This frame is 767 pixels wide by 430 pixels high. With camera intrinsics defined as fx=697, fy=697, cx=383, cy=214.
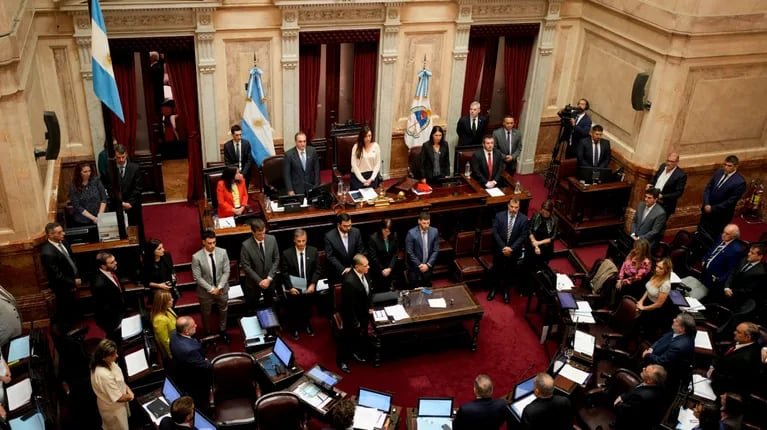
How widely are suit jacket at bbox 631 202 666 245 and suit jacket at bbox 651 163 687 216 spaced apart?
0.64 m

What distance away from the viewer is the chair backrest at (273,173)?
10305 mm

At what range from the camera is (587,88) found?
1198cm

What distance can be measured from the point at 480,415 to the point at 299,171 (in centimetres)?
490

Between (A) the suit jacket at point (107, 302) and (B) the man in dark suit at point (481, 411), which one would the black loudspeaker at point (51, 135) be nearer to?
(A) the suit jacket at point (107, 302)

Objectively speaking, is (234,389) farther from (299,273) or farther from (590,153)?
(590,153)

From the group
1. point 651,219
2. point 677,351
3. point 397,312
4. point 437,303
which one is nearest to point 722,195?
point 651,219

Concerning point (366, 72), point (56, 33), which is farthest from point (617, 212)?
point (56, 33)

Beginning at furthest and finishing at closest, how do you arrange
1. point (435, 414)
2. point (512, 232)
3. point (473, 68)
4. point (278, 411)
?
1. point (473, 68)
2. point (512, 232)
3. point (435, 414)
4. point (278, 411)

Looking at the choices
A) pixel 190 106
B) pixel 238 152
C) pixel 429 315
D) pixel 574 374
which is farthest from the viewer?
pixel 190 106

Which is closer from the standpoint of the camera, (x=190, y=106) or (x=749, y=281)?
(x=749, y=281)

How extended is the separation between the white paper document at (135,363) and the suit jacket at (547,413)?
3842 mm

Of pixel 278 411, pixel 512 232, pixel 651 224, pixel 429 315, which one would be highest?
pixel 651 224

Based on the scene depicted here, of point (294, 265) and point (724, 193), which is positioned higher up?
point (724, 193)

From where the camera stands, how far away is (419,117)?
38.2 ft
